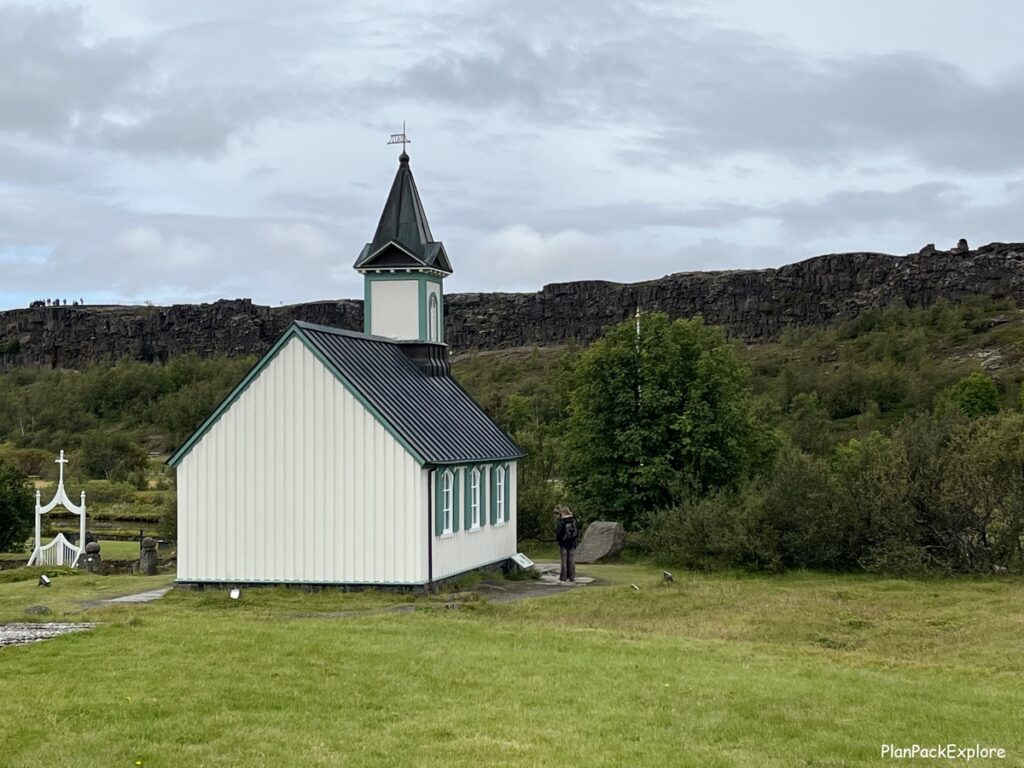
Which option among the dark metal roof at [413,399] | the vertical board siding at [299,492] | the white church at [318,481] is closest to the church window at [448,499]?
the white church at [318,481]

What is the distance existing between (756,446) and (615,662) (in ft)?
81.3

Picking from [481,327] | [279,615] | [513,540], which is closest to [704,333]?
[513,540]

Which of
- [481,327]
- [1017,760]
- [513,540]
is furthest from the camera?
[481,327]

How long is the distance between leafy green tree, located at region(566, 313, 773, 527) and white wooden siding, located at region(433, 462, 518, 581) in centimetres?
671

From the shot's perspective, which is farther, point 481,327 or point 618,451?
point 481,327

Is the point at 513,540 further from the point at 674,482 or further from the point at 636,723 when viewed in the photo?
the point at 636,723

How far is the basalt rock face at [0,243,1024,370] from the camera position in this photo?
5684 inches

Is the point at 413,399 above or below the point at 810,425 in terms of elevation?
above

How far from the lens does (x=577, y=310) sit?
170 metres

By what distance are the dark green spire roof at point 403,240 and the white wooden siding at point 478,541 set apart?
17.4 ft

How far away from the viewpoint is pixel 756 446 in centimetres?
4022

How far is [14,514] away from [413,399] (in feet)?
87.9

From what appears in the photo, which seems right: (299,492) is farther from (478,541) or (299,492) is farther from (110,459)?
(110,459)

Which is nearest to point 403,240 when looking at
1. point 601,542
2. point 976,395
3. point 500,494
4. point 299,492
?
point 500,494
